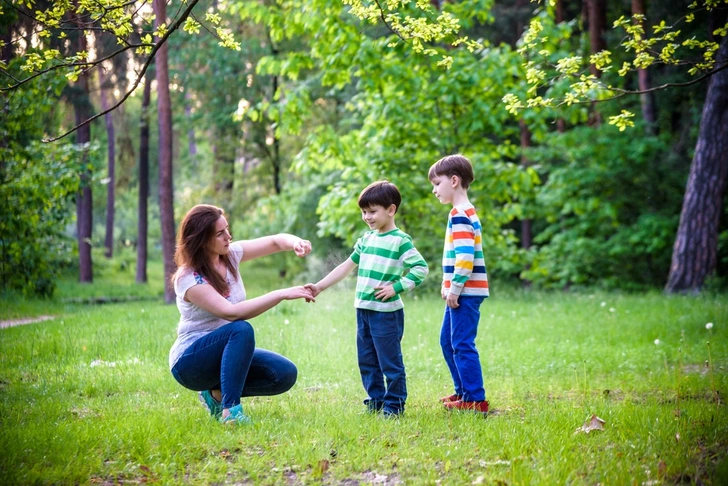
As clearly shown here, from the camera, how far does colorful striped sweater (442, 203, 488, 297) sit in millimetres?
4551

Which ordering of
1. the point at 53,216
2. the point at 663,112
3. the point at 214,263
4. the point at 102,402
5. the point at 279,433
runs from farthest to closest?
the point at 663,112, the point at 53,216, the point at 102,402, the point at 214,263, the point at 279,433

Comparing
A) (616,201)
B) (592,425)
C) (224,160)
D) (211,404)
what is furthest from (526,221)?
(211,404)

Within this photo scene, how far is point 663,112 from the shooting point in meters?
18.3

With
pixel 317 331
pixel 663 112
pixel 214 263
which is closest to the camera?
pixel 214 263

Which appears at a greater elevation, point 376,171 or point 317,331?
point 376,171

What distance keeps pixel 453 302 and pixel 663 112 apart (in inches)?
643

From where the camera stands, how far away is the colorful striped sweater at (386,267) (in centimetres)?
450

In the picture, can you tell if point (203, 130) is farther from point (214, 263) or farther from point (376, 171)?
point (214, 263)

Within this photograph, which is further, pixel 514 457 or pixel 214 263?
pixel 214 263

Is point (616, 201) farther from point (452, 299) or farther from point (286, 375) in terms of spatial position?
point (286, 375)

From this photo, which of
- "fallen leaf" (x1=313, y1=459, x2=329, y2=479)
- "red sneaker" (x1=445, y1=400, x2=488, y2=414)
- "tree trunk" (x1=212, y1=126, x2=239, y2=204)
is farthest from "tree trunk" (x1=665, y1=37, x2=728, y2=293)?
"tree trunk" (x1=212, y1=126, x2=239, y2=204)

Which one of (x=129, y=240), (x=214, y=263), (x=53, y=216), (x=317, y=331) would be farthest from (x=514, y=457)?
(x=129, y=240)

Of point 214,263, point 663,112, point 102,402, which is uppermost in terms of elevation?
point 663,112

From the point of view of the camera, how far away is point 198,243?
172 inches
